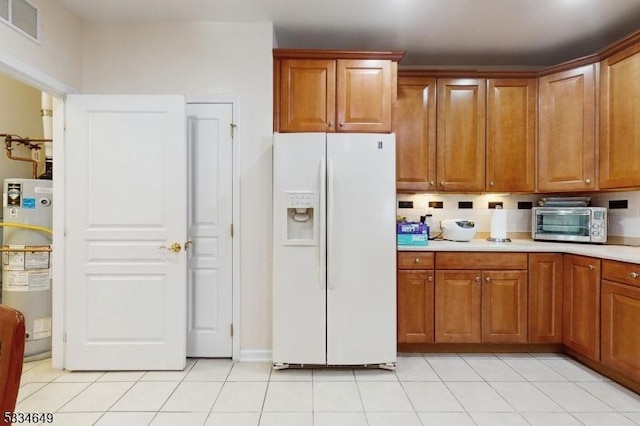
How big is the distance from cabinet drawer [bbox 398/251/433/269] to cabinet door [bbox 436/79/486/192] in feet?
2.41

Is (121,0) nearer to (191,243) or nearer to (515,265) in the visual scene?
(191,243)

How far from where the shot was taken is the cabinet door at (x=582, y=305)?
255 centimetres

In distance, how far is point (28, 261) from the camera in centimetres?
281

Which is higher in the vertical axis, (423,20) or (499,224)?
(423,20)

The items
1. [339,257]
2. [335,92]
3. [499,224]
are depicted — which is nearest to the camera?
[339,257]

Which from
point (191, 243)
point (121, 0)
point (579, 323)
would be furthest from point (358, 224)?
point (121, 0)

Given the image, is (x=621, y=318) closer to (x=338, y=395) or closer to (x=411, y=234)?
(x=411, y=234)

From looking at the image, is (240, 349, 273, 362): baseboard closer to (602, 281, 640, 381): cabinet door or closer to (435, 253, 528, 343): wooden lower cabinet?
(435, 253, 528, 343): wooden lower cabinet

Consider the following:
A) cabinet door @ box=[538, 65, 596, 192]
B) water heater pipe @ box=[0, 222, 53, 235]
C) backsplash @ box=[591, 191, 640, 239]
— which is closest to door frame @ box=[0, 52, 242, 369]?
water heater pipe @ box=[0, 222, 53, 235]

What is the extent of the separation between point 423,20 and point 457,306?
2.30 meters

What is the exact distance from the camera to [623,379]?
2418 millimetres

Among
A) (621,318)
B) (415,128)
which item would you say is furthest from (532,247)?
(415,128)

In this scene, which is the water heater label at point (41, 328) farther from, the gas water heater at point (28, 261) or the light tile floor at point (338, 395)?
the light tile floor at point (338, 395)

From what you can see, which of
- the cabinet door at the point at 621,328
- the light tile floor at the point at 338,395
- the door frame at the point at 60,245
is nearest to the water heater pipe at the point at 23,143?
the door frame at the point at 60,245
